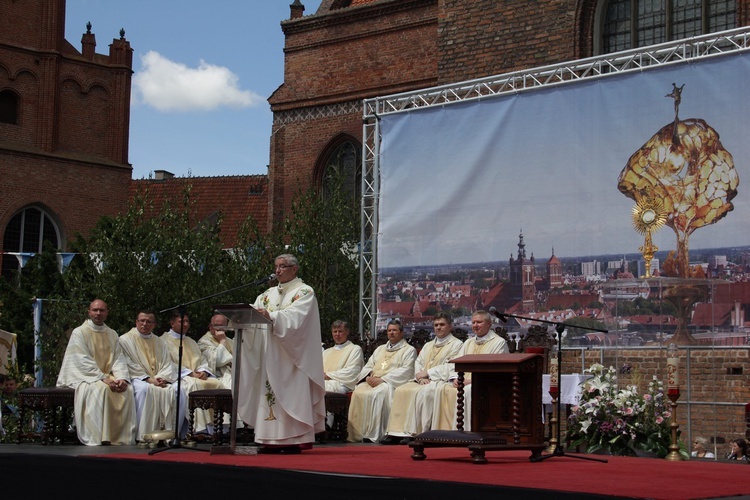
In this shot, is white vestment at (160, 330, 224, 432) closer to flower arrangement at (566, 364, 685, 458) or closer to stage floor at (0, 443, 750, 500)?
stage floor at (0, 443, 750, 500)

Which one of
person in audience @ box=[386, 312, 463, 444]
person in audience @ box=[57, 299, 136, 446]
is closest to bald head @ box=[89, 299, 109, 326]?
person in audience @ box=[57, 299, 136, 446]

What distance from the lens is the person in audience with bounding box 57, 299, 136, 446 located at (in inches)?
547

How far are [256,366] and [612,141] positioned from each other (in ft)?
21.5

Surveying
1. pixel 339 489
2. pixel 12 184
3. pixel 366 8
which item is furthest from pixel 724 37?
pixel 12 184

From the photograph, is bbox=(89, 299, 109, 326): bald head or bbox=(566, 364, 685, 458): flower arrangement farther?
bbox=(89, 299, 109, 326): bald head

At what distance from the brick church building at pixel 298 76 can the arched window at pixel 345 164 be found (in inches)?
1.4

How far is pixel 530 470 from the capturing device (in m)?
9.76

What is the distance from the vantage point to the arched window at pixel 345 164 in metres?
28.0

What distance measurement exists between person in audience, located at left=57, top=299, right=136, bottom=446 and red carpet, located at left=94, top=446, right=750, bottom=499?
2.18m

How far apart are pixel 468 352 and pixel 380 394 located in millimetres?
1487

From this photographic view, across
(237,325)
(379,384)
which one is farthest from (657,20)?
(237,325)

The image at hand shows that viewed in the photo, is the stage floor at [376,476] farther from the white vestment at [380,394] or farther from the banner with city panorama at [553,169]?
the banner with city panorama at [553,169]

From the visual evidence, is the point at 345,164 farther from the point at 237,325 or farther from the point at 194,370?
the point at 237,325

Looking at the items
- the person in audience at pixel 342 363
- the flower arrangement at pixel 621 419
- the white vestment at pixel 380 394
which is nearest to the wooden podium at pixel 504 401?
the flower arrangement at pixel 621 419
